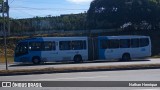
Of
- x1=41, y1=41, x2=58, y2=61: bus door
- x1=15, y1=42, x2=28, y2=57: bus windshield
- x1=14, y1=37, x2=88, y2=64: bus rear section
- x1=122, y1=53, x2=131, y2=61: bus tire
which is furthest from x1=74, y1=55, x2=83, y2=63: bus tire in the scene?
x1=15, y1=42, x2=28, y2=57: bus windshield

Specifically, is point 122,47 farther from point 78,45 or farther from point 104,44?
point 78,45

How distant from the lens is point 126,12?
7312 centimetres

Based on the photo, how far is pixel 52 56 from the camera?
37.4 metres

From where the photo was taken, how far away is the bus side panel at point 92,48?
3888cm

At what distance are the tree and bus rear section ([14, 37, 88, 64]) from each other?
36.2 metres

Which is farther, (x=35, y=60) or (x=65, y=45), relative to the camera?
(x=65, y=45)

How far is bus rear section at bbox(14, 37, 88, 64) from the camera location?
3669 cm

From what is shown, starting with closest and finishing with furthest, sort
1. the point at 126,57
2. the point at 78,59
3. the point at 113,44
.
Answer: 1. the point at 78,59
2. the point at 113,44
3. the point at 126,57

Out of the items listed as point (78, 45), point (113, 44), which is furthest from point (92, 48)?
point (113, 44)

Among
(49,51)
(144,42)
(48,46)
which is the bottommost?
(49,51)

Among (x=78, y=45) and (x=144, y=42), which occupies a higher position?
(x=144, y=42)

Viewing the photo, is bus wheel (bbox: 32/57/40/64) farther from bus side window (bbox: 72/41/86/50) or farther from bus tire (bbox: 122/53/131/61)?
bus tire (bbox: 122/53/131/61)

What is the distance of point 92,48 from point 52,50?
4.04m

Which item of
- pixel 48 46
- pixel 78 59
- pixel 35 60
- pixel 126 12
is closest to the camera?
pixel 35 60
